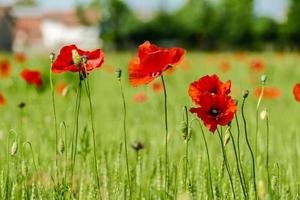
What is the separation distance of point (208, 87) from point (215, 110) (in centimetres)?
10

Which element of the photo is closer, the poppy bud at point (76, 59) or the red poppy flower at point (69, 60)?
the poppy bud at point (76, 59)

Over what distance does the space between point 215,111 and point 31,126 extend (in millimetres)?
2794

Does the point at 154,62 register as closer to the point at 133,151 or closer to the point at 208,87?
the point at 208,87

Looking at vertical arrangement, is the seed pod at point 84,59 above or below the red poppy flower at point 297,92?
above

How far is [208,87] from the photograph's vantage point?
1736 millimetres

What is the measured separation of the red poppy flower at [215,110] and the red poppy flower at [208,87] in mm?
30

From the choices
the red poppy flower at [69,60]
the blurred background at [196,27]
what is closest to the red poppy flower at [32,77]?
the red poppy flower at [69,60]

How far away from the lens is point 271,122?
5168mm

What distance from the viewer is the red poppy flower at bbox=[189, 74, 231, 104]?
5.54 feet

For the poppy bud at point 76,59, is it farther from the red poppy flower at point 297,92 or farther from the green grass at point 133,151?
the red poppy flower at point 297,92

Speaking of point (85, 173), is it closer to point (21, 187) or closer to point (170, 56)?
point (21, 187)

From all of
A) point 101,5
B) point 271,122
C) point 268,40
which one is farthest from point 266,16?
point 271,122

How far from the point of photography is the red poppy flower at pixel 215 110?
1.64 m

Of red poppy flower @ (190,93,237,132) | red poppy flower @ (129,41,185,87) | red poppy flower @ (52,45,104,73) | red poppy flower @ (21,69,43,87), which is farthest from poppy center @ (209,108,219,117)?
red poppy flower @ (21,69,43,87)
